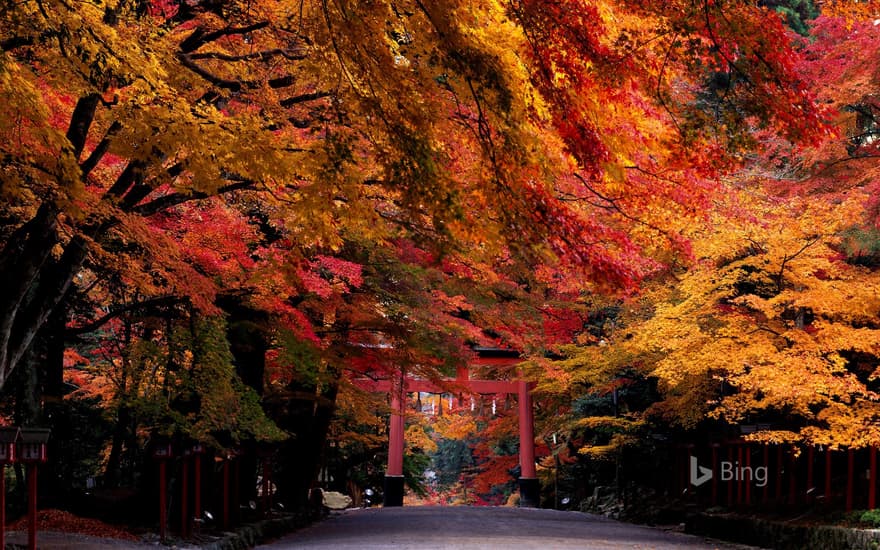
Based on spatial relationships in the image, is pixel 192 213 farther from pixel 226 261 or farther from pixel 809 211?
pixel 809 211

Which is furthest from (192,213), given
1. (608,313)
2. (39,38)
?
(608,313)

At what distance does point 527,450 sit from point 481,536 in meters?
14.4

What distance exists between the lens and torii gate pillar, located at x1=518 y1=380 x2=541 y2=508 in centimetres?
3152

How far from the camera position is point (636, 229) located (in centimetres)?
1062

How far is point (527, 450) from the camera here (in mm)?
31438

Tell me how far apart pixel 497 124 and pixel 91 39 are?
3295 millimetres

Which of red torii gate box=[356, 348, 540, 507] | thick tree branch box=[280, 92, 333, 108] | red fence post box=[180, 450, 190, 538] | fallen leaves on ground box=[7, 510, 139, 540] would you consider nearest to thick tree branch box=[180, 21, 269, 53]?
thick tree branch box=[280, 92, 333, 108]

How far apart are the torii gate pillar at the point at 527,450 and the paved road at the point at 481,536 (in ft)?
23.8

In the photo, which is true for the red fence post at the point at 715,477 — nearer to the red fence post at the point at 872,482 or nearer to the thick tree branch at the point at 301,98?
the red fence post at the point at 872,482

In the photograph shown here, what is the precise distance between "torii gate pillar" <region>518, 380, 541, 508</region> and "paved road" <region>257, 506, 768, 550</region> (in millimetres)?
7266

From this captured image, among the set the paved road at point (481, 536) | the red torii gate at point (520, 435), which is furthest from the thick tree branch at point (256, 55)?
the red torii gate at point (520, 435)

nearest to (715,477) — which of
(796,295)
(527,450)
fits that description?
(796,295)

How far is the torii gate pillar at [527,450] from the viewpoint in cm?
3152

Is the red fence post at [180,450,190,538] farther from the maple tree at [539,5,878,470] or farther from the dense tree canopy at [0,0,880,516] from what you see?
the maple tree at [539,5,878,470]
